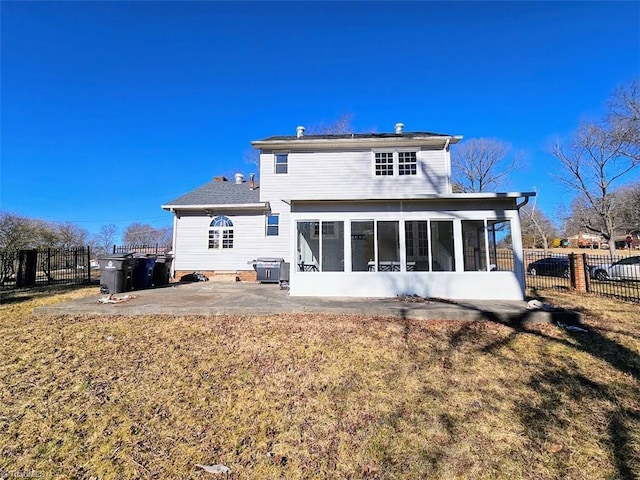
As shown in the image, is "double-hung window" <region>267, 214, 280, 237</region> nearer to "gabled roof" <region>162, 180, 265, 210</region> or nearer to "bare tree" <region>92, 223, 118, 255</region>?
"gabled roof" <region>162, 180, 265, 210</region>

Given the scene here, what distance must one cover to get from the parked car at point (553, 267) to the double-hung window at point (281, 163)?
44.6 ft

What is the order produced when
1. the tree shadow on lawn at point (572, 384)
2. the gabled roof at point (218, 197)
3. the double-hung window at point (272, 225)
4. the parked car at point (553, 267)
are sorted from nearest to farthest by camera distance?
the tree shadow on lawn at point (572, 384)
the double-hung window at point (272, 225)
the gabled roof at point (218, 197)
the parked car at point (553, 267)

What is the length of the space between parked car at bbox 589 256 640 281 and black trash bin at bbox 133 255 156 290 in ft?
66.7

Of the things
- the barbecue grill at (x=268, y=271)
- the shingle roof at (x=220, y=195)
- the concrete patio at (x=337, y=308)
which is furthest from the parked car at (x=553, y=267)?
the shingle roof at (x=220, y=195)

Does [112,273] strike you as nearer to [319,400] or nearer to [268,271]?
[268,271]

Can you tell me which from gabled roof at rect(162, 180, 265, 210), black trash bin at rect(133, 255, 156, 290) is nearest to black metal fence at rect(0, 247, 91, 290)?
black trash bin at rect(133, 255, 156, 290)

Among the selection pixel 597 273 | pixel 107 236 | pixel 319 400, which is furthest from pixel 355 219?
pixel 107 236

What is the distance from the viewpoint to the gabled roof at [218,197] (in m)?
13.7

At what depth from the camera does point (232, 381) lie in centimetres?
403

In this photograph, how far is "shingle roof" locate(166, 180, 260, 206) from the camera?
46.2 ft

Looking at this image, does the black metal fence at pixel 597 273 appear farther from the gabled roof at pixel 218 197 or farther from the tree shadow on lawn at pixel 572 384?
the gabled roof at pixel 218 197

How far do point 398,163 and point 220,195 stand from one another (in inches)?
336

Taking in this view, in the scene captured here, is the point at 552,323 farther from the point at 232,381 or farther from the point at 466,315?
the point at 232,381

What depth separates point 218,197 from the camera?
575 inches
